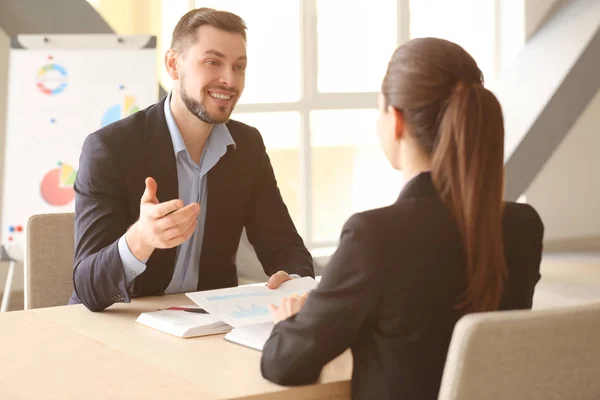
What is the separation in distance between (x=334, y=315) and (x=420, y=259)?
16 cm

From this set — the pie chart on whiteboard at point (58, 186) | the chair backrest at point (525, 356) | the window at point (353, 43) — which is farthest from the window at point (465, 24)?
the chair backrest at point (525, 356)

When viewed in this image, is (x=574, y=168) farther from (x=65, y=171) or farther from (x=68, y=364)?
(x=68, y=364)

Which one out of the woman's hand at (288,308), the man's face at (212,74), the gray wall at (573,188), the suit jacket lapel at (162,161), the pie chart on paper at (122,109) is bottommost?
the gray wall at (573,188)

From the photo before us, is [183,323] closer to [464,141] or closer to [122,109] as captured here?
[464,141]

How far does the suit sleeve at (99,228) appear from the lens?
1.89 meters

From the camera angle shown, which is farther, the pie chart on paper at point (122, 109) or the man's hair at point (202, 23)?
the pie chart on paper at point (122, 109)

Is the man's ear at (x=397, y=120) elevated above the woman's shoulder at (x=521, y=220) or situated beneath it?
elevated above

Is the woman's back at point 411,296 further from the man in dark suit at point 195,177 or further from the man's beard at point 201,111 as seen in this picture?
the man's beard at point 201,111

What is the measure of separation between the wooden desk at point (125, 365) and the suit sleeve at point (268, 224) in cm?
63

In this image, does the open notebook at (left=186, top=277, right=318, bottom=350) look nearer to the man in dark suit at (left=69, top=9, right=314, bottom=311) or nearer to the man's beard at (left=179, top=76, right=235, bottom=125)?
the man in dark suit at (left=69, top=9, right=314, bottom=311)

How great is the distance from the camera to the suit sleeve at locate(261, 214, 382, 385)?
1274 mm

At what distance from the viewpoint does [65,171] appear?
389cm

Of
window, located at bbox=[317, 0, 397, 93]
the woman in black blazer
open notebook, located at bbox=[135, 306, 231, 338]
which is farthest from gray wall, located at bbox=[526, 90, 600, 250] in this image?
the woman in black blazer

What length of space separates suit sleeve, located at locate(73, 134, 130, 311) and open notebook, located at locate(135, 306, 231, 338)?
0.13 meters
